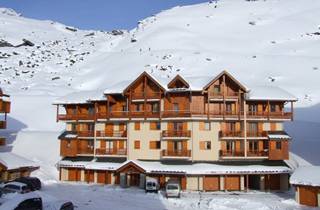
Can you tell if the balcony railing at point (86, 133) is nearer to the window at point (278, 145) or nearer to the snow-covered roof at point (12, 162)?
the snow-covered roof at point (12, 162)

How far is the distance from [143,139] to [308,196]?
20851 mm

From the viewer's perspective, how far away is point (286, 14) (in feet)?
554

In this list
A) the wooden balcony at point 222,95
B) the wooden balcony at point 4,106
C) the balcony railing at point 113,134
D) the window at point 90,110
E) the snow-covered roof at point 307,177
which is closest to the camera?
the snow-covered roof at point 307,177

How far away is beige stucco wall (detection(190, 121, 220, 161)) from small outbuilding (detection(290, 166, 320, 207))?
1150 cm

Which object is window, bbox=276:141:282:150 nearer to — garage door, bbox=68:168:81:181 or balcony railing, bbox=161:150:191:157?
balcony railing, bbox=161:150:191:157

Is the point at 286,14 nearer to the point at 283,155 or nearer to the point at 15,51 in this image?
the point at 15,51

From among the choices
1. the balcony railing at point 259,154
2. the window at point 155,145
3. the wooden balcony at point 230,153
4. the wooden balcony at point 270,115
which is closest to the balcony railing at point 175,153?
the window at point 155,145

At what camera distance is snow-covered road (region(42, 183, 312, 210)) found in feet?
124

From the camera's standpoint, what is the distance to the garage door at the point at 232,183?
49.0 meters

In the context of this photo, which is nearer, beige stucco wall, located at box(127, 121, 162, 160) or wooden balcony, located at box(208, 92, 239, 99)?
wooden balcony, located at box(208, 92, 239, 99)

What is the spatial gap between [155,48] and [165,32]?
59.4ft

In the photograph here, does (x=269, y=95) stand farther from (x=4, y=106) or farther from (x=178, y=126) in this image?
(x=4, y=106)

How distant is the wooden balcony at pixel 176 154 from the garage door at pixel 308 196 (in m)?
14.1

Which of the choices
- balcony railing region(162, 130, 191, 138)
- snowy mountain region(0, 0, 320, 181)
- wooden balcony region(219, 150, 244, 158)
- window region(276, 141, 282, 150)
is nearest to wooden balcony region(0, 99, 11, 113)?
snowy mountain region(0, 0, 320, 181)
